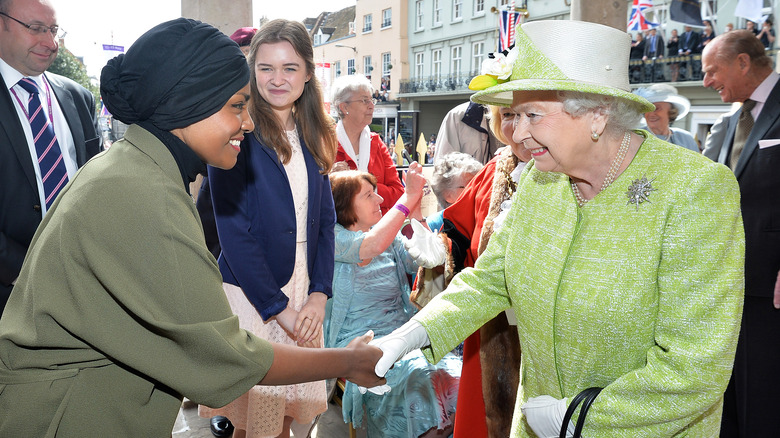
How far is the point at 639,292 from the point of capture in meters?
1.43

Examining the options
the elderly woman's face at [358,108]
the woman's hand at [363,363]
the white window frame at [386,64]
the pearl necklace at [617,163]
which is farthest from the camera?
the white window frame at [386,64]

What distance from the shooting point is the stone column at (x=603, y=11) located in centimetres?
402

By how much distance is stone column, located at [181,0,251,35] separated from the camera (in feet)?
10.9

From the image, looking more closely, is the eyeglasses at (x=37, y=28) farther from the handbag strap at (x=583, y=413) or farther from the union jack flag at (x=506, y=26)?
the union jack flag at (x=506, y=26)

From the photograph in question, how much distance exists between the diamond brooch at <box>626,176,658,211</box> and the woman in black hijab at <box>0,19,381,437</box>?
1018 mm

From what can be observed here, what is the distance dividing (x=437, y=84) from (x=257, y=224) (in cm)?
2942

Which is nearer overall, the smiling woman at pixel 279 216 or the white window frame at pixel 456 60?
the smiling woman at pixel 279 216

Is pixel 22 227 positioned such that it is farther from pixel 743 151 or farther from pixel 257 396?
pixel 743 151

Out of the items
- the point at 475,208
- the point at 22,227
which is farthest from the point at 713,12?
the point at 22,227

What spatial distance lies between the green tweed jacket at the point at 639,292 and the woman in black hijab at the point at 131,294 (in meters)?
0.81

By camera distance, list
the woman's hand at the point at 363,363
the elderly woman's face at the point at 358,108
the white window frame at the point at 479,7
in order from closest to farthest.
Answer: the woman's hand at the point at 363,363, the elderly woman's face at the point at 358,108, the white window frame at the point at 479,7

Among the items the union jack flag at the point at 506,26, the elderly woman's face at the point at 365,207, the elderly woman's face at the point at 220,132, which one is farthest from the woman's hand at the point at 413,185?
the union jack flag at the point at 506,26

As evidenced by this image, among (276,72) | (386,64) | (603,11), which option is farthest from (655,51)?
(276,72)

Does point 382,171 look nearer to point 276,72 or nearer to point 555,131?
point 276,72
